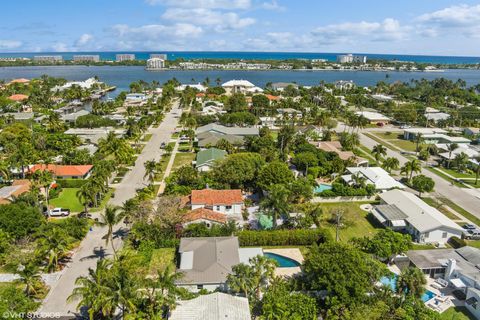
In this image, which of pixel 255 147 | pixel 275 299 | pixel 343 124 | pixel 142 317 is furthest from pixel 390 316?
pixel 343 124

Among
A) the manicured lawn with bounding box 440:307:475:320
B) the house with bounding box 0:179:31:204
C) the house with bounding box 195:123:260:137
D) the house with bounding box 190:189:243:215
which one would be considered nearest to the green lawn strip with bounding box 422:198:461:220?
the manicured lawn with bounding box 440:307:475:320

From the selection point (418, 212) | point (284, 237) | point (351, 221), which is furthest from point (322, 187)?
point (284, 237)

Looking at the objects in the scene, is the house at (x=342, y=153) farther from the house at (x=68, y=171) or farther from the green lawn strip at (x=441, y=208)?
the house at (x=68, y=171)

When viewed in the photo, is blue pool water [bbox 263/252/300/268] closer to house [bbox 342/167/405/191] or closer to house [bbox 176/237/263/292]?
house [bbox 176/237/263/292]

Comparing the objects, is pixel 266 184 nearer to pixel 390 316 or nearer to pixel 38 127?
pixel 390 316

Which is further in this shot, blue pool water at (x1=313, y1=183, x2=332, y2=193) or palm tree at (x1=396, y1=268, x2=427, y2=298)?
blue pool water at (x1=313, y1=183, x2=332, y2=193)
